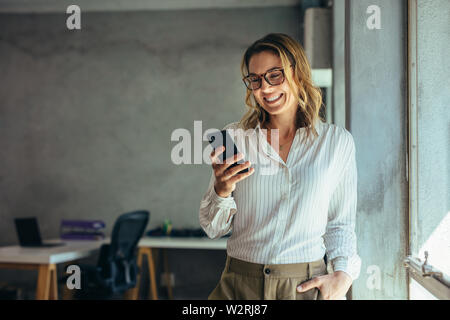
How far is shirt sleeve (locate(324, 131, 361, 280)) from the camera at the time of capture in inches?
45.8

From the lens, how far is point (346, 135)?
121cm

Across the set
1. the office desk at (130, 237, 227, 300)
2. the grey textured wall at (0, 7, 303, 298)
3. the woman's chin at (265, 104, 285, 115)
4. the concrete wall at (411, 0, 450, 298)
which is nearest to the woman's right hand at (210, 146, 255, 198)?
→ the woman's chin at (265, 104, 285, 115)

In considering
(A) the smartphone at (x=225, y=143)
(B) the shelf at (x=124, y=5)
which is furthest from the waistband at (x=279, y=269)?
(B) the shelf at (x=124, y=5)

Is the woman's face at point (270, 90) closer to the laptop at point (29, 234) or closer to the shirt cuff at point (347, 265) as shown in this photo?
the shirt cuff at point (347, 265)

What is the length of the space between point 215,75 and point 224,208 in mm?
3928

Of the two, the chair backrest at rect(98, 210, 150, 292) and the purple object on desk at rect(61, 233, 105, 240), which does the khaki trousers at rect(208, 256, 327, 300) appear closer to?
the chair backrest at rect(98, 210, 150, 292)

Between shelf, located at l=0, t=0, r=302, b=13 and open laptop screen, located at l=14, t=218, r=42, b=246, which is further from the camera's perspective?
shelf, located at l=0, t=0, r=302, b=13

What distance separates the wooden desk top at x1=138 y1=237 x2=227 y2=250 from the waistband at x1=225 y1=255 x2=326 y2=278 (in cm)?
298

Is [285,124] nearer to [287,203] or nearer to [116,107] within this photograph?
[287,203]

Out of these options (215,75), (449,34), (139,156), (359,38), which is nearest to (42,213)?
(139,156)

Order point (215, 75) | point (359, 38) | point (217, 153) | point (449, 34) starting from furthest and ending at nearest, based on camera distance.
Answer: point (215, 75)
point (359, 38)
point (449, 34)
point (217, 153)

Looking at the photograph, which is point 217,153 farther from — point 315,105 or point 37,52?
point 37,52

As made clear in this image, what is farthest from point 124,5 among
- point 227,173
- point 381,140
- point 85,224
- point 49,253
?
point 227,173

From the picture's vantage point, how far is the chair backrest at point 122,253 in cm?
362
